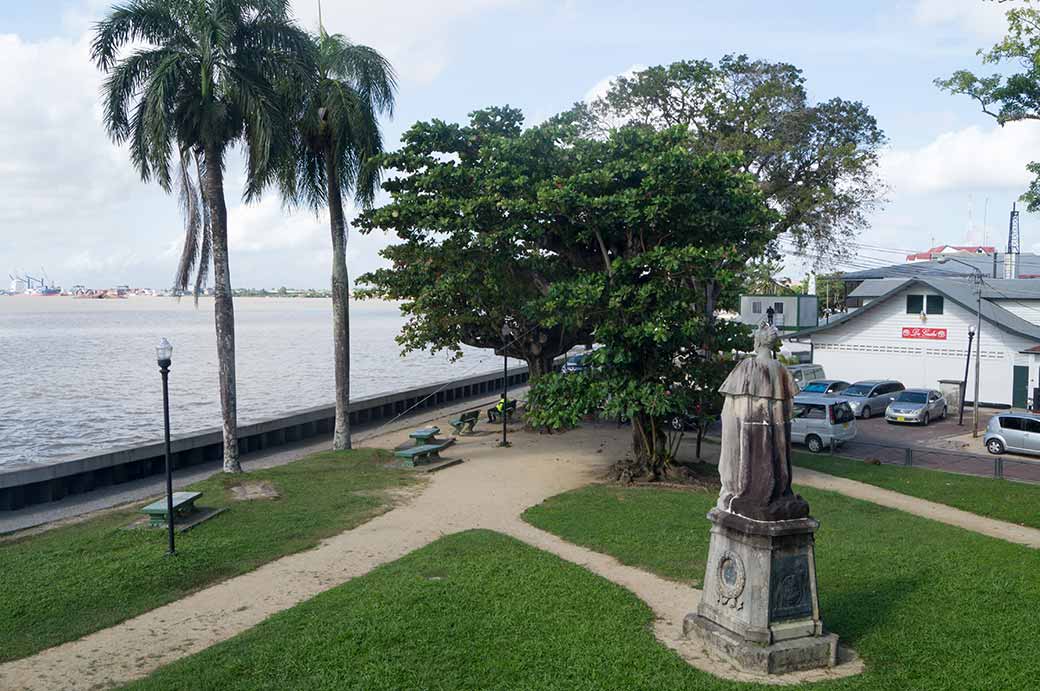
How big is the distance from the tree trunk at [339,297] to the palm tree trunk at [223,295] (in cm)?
326

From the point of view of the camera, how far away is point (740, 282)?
19.6 meters

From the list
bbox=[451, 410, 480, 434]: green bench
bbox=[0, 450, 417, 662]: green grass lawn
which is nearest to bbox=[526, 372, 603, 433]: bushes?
bbox=[0, 450, 417, 662]: green grass lawn

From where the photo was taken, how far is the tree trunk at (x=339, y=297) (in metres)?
23.9

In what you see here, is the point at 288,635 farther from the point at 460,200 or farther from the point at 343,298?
the point at 343,298

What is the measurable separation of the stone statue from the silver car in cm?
2398

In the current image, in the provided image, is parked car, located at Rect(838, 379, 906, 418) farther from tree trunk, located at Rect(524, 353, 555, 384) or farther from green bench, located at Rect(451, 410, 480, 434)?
green bench, located at Rect(451, 410, 480, 434)

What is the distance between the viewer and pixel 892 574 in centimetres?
1268

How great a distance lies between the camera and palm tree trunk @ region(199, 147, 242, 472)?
2114 cm

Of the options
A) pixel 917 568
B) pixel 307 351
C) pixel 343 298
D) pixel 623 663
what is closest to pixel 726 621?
pixel 623 663

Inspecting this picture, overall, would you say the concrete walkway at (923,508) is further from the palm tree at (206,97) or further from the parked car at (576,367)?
the palm tree at (206,97)

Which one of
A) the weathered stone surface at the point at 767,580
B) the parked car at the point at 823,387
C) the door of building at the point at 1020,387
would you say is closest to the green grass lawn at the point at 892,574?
the weathered stone surface at the point at 767,580

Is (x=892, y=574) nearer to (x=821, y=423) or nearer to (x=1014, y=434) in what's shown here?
(x=821, y=423)

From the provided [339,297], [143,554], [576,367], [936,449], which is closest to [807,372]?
[576,367]

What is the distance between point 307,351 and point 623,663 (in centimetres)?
8560
